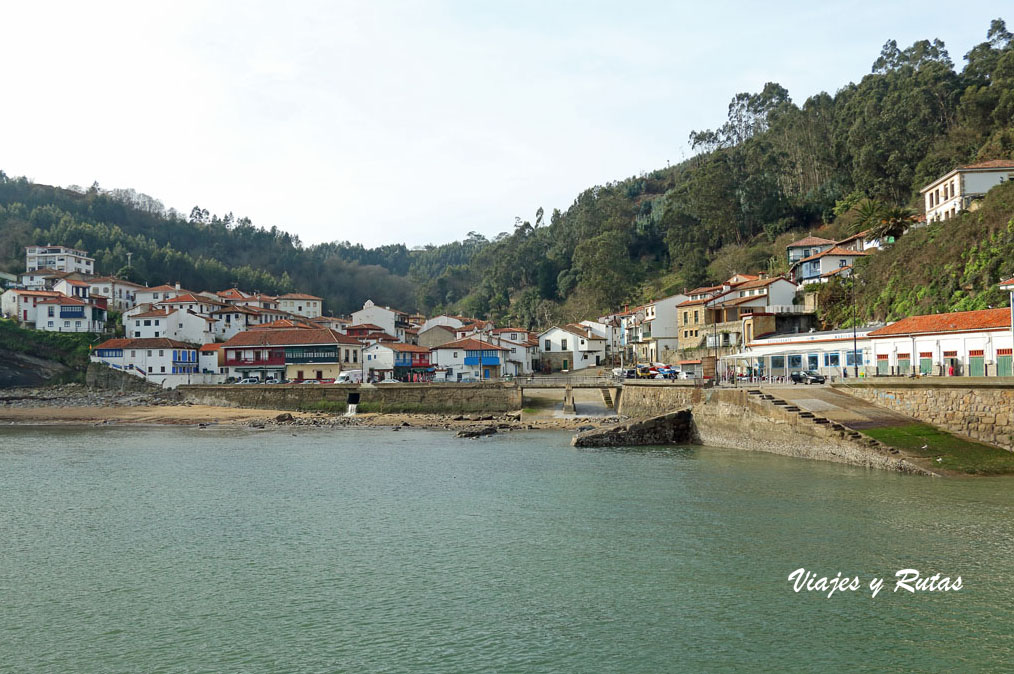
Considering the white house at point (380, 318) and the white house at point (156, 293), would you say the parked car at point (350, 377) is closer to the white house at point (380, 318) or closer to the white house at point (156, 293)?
the white house at point (380, 318)

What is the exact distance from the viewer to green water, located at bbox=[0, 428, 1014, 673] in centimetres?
1316

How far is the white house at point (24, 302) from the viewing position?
8269 cm

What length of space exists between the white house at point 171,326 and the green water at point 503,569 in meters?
53.0

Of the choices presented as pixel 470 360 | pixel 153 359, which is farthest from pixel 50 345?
pixel 470 360

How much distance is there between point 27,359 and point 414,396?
46.9m

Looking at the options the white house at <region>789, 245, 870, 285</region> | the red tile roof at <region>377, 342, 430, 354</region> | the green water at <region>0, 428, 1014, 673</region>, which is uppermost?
the white house at <region>789, 245, 870, 285</region>

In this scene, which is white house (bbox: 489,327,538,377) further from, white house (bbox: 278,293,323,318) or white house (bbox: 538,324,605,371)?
white house (bbox: 278,293,323,318)

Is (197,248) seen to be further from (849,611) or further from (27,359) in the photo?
(849,611)

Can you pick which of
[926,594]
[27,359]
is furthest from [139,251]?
[926,594]

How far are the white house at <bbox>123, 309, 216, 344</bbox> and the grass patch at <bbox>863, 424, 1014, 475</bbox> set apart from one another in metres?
72.0

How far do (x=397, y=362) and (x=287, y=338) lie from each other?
11.6 m

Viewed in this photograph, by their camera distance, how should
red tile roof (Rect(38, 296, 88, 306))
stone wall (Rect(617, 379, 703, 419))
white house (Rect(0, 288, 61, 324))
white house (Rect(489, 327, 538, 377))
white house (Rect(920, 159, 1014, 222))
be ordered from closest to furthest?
stone wall (Rect(617, 379, 703, 419)), white house (Rect(920, 159, 1014, 222)), white house (Rect(489, 327, 538, 377)), red tile roof (Rect(38, 296, 88, 306)), white house (Rect(0, 288, 61, 324))

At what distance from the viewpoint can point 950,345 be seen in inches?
1332

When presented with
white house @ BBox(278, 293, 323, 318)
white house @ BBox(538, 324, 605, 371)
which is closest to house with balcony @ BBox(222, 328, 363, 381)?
white house @ BBox(538, 324, 605, 371)
